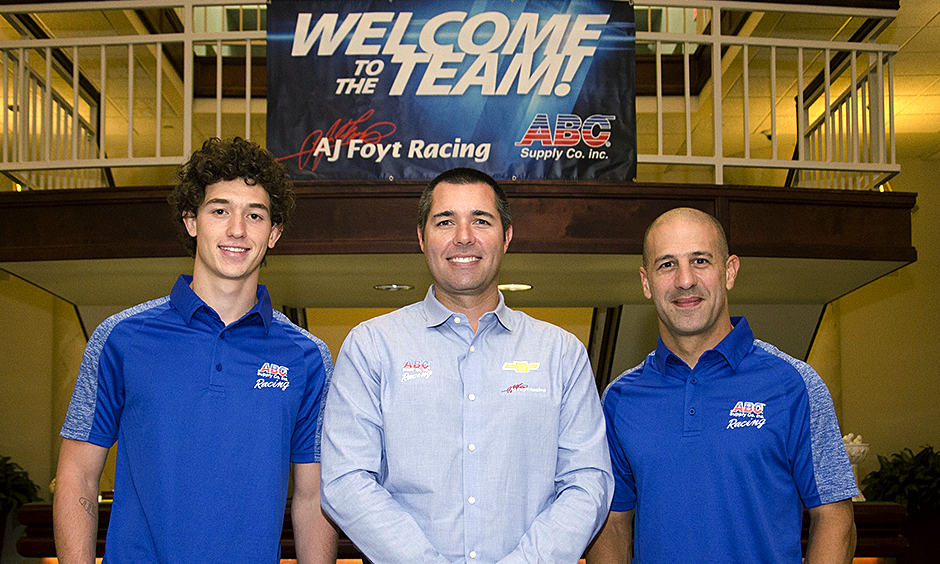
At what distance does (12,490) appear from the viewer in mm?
7477

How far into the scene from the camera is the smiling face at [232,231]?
212cm

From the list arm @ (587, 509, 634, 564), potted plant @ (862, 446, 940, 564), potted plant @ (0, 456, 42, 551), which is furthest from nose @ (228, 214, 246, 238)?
potted plant @ (862, 446, 940, 564)

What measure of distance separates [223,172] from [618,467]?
4.41 feet

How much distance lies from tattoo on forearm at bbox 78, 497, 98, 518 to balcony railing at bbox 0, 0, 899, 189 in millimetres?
2848

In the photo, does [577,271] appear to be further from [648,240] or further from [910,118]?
[910,118]

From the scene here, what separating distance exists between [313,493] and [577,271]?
3.24m

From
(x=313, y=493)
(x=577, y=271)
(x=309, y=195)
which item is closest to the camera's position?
(x=313, y=493)

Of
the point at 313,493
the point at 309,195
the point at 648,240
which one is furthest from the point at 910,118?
the point at 313,493

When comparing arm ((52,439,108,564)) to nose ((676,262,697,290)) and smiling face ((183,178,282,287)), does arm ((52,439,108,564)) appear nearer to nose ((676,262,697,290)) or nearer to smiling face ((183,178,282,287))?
smiling face ((183,178,282,287))

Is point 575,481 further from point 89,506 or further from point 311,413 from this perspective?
point 89,506

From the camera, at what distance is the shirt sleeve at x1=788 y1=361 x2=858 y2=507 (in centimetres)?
207

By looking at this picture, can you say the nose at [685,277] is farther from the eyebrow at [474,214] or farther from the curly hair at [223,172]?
the curly hair at [223,172]

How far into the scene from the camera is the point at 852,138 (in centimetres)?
482
